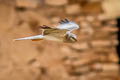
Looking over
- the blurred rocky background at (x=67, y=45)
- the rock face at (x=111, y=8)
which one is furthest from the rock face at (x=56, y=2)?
the rock face at (x=111, y=8)

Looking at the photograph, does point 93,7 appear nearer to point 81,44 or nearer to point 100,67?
point 81,44

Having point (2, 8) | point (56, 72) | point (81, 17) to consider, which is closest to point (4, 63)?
point (2, 8)

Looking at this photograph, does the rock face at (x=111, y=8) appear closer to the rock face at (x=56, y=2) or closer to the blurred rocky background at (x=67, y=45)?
the blurred rocky background at (x=67, y=45)

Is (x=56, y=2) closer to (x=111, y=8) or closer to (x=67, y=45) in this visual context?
(x=67, y=45)

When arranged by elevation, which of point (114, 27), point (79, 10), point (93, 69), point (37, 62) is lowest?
point (93, 69)

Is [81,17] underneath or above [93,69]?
above

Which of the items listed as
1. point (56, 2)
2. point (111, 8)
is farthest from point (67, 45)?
point (111, 8)

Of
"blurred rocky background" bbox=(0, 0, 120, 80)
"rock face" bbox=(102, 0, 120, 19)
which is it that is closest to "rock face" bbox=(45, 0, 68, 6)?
"blurred rocky background" bbox=(0, 0, 120, 80)

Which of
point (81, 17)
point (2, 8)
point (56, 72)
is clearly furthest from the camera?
point (81, 17)
